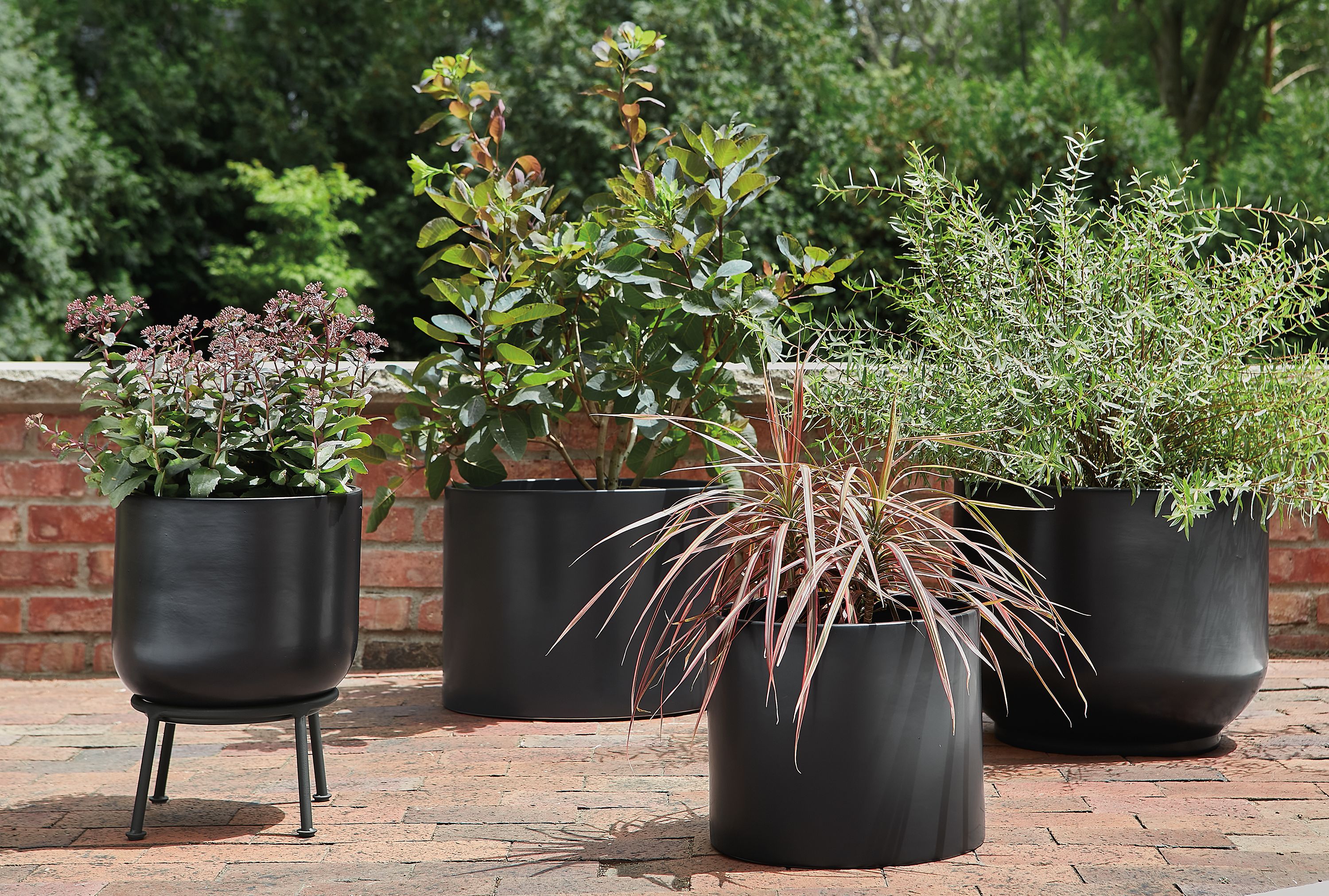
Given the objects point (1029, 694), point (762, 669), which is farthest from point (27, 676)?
point (1029, 694)

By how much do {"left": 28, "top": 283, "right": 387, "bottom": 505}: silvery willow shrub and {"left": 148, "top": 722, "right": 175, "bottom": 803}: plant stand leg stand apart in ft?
1.53

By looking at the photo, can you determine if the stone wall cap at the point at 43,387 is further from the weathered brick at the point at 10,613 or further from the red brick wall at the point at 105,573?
the weathered brick at the point at 10,613

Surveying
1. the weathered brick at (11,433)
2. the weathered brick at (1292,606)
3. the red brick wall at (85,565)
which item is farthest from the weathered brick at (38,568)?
the weathered brick at (1292,606)

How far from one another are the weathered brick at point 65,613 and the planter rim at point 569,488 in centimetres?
108

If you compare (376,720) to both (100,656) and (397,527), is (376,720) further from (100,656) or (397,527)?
(100,656)

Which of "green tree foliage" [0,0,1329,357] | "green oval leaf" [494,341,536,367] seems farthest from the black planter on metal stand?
"green tree foliage" [0,0,1329,357]

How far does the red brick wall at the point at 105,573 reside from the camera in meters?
3.12

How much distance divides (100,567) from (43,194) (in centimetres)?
743

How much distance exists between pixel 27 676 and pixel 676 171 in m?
2.18

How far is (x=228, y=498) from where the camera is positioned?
1894 mm

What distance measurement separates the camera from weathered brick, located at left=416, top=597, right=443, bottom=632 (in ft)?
10.7

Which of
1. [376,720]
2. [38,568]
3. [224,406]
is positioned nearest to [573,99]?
[38,568]

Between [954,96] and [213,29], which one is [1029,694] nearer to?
[954,96]

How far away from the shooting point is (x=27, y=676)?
317 centimetres
